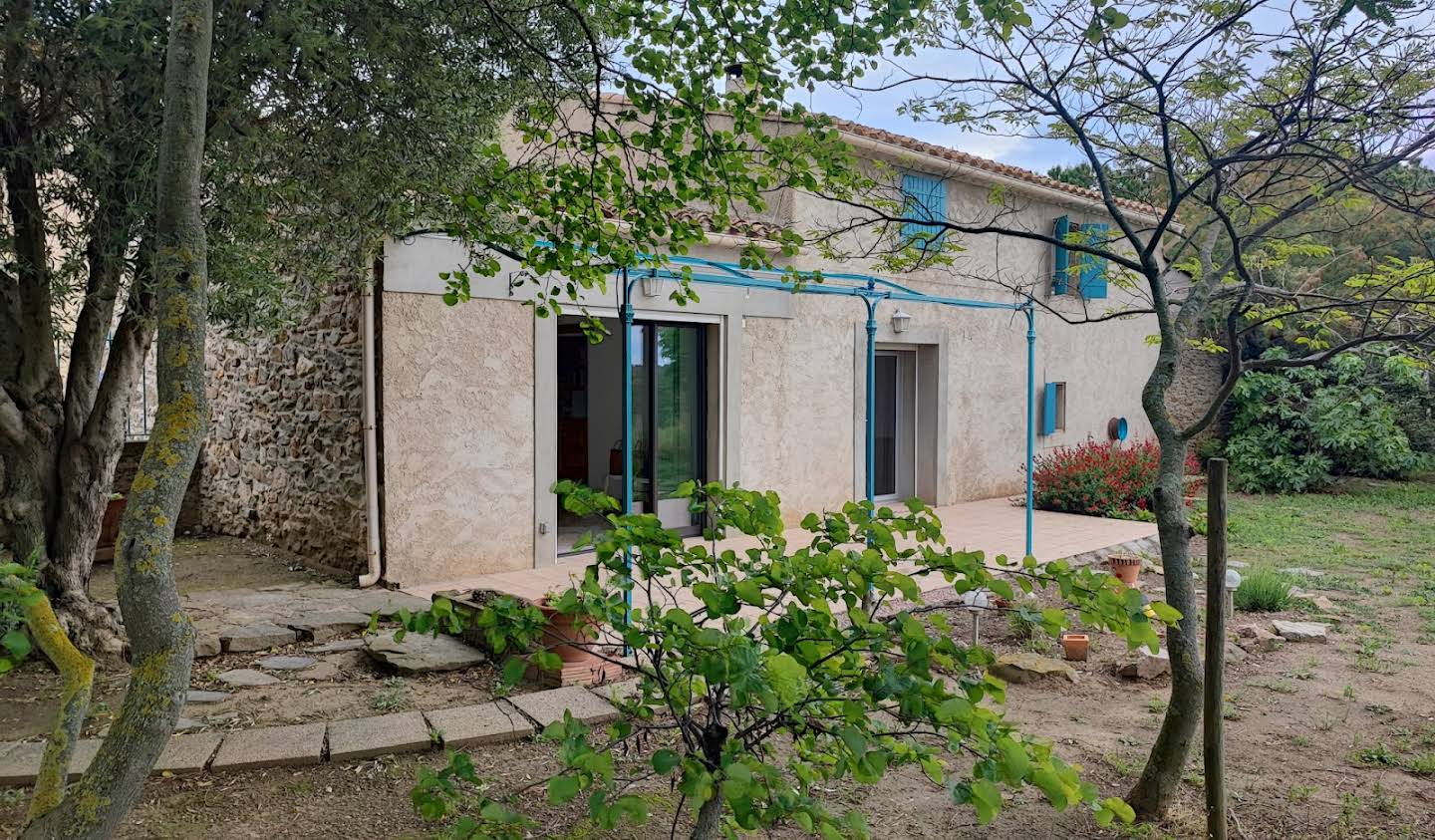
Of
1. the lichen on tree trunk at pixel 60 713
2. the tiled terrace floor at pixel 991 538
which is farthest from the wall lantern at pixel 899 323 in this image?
the lichen on tree trunk at pixel 60 713

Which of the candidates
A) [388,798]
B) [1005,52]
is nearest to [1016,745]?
[388,798]

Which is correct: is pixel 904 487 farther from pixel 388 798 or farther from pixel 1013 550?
pixel 388 798

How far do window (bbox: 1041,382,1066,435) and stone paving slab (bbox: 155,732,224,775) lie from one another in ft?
38.7

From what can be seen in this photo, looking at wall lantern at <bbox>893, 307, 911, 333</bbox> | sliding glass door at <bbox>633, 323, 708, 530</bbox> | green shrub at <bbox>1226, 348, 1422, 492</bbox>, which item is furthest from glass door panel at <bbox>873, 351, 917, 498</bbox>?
green shrub at <bbox>1226, 348, 1422, 492</bbox>

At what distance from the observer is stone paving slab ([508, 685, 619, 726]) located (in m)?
4.50

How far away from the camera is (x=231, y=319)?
5.66 meters

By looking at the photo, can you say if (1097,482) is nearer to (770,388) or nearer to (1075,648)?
(770,388)

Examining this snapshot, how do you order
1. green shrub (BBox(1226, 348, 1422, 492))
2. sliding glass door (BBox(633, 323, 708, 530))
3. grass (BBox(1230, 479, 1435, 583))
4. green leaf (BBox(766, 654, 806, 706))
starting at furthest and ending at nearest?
green shrub (BBox(1226, 348, 1422, 492)), grass (BBox(1230, 479, 1435, 583)), sliding glass door (BBox(633, 323, 708, 530)), green leaf (BBox(766, 654, 806, 706))

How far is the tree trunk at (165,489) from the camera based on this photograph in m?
2.00

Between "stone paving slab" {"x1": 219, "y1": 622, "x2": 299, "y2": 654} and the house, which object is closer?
"stone paving slab" {"x1": 219, "y1": 622, "x2": 299, "y2": 654}

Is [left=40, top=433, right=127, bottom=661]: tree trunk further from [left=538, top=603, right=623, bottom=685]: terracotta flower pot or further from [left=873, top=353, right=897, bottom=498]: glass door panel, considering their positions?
[left=873, top=353, right=897, bottom=498]: glass door panel

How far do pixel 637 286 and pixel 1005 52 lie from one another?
4691 millimetres

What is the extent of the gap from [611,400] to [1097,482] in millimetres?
6149

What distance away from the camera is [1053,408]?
13734 mm
